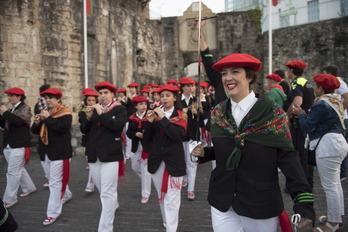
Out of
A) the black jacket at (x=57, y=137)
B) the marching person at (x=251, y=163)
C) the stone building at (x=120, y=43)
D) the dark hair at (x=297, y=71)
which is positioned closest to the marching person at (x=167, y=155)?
the black jacket at (x=57, y=137)

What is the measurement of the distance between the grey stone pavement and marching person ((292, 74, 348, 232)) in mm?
469

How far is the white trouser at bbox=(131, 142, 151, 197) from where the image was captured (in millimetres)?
5469

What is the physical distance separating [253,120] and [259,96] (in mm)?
292

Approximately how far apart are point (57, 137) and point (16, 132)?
108cm

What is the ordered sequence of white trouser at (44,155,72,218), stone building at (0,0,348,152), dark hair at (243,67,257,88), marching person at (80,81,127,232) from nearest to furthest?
dark hair at (243,67,257,88)
marching person at (80,81,127,232)
white trouser at (44,155,72,218)
stone building at (0,0,348,152)

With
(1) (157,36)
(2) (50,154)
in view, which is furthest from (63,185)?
(1) (157,36)

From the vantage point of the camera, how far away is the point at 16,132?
17.9ft

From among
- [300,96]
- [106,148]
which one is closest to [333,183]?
[300,96]

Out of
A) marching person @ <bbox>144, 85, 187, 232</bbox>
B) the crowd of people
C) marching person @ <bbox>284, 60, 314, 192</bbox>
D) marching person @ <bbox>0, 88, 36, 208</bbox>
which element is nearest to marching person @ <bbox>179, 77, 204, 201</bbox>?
the crowd of people

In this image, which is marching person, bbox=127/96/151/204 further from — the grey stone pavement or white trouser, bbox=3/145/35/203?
white trouser, bbox=3/145/35/203

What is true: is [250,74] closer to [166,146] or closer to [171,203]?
[166,146]

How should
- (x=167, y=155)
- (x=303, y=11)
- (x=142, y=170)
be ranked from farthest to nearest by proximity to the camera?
(x=303, y=11)
(x=142, y=170)
(x=167, y=155)

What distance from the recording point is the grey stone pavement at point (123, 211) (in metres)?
4.31

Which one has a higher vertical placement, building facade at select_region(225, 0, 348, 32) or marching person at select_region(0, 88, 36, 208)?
building facade at select_region(225, 0, 348, 32)
